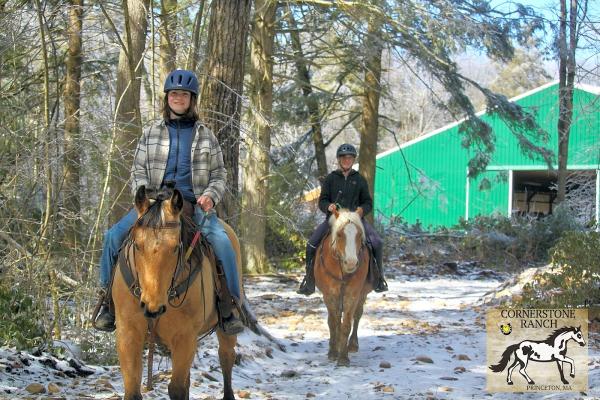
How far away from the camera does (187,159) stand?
5797mm

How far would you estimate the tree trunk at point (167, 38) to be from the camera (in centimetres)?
991

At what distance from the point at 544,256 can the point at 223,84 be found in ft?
53.9

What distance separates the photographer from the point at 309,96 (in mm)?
21266

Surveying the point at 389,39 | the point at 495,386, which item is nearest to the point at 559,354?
the point at 495,386

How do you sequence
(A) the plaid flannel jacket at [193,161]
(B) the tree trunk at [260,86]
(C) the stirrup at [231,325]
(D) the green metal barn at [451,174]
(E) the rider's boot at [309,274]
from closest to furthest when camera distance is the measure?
(A) the plaid flannel jacket at [193,161] < (C) the stirrup at [231,325] < (E) the rider's boot at [309,274] < (B) the tree trunk at [260,86] < (D) the green metal barn at [451,174]

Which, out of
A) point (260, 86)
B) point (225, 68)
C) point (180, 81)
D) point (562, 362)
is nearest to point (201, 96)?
point (225, 68)

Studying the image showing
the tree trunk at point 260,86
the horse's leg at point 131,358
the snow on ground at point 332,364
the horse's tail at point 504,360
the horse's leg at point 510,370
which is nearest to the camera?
the horse's leg at point 131,358

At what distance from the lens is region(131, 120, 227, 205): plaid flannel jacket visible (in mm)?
5703

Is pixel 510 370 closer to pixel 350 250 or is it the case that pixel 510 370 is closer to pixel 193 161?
pixel 350 250

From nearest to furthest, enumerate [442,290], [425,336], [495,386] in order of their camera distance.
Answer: [495,386] → [425,336] → [442,290]

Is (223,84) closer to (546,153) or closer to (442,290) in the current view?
(442,290)

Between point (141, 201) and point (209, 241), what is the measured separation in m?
1.11

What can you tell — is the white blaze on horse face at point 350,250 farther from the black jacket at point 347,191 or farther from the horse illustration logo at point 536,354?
the horse illustration logo at point 536,354

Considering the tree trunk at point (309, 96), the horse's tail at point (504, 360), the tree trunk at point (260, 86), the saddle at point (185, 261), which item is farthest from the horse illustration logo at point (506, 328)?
the tree trunk at point (309, 96)
